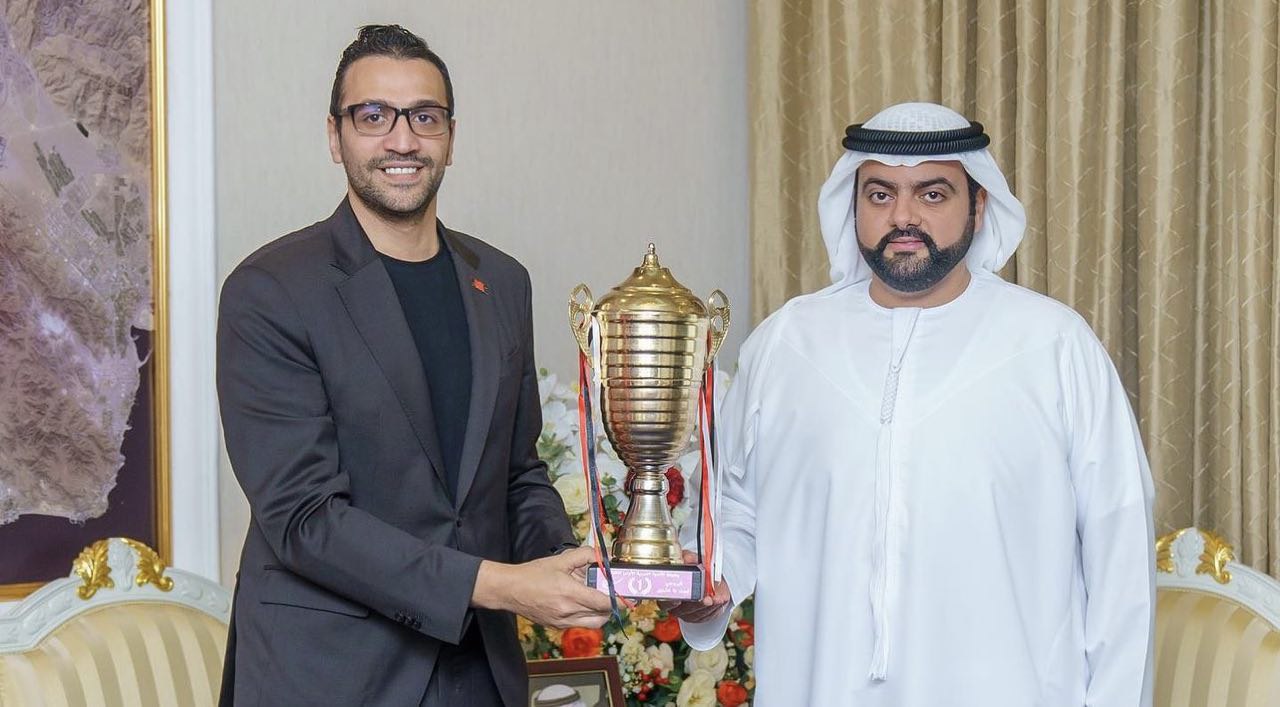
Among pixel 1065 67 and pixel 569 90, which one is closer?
pixel 1065 67

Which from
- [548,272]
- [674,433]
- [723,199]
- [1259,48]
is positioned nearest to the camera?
[674,433]

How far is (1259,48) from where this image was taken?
3.36 meters

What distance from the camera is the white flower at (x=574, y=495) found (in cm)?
339


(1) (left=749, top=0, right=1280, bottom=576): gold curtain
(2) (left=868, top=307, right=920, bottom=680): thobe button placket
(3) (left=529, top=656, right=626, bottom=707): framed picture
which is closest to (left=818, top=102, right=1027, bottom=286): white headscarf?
(2) (left=868, top=307, right=920, bottom=680): thobe button placket

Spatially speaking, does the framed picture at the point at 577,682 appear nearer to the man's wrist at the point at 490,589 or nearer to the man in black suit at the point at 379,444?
the man in black suit at the point at 379,444

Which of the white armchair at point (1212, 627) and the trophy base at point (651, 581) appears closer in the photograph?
the trophy base at point (651, 581)

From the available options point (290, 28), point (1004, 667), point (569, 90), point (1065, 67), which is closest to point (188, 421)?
point (290, 28)

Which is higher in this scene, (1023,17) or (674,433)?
(1023,17)

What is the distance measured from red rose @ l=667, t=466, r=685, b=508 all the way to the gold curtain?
1.10 meters

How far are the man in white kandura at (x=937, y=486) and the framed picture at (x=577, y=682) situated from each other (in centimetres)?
52

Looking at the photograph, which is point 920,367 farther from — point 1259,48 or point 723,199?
point 723,199

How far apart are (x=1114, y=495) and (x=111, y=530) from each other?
226cm

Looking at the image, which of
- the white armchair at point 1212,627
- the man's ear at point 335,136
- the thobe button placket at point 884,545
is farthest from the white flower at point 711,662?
the man's ear at point 335,136

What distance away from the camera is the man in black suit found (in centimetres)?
245
